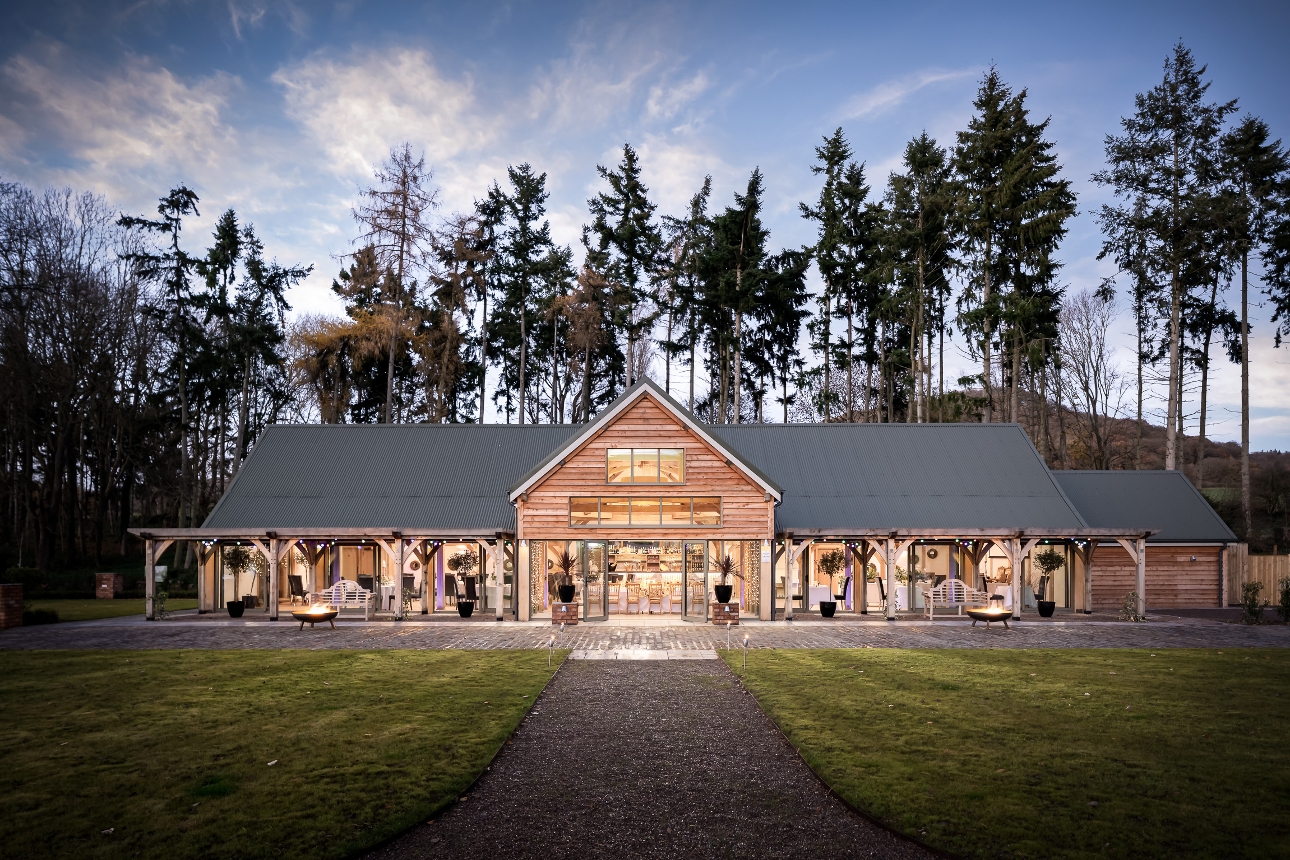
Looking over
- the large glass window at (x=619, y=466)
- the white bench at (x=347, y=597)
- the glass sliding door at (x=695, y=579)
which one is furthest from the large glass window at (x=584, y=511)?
the white bench at (x=347, y=597)

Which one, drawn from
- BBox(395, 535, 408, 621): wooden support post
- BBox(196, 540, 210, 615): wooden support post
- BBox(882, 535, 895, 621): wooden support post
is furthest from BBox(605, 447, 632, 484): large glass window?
BBox(196, 540, 210, 615): wooden support post

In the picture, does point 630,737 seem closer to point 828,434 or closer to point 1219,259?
point 828,434

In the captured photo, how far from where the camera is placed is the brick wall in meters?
20.2

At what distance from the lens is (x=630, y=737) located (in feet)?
31.1

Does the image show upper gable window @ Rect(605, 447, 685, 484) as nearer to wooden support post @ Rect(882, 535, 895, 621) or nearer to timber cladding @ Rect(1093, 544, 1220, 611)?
wooden support post @ Rect(882, 535, 895, 621)

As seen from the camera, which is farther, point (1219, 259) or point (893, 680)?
point (1219, 259)

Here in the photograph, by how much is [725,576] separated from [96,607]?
20.8 m

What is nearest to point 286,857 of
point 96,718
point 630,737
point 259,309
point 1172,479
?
point 630,737

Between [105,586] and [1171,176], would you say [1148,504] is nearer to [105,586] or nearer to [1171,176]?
[1171,176]

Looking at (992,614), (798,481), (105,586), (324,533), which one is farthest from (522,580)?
(105,586)

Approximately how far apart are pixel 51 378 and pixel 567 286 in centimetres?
2267

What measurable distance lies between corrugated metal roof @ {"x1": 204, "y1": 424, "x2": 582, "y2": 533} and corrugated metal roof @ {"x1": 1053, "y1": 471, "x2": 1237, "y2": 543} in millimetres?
17753

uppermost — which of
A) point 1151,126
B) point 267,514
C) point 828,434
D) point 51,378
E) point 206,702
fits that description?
point 1151,126

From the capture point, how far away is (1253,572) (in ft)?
85.5
